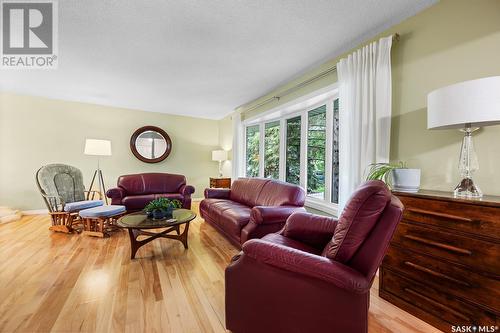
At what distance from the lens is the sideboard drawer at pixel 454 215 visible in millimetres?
1194

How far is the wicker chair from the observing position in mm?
3166

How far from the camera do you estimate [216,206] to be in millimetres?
3260

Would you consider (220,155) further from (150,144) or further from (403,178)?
(403,178)

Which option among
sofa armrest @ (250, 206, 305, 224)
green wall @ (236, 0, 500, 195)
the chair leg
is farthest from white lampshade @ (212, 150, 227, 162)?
green wall @ (236, 0, 500, 195)

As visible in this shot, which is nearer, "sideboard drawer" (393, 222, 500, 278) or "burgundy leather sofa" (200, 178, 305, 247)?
"sideboard drawer" (393, 222, 500, 278)

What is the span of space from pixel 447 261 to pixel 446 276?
3.9 inches

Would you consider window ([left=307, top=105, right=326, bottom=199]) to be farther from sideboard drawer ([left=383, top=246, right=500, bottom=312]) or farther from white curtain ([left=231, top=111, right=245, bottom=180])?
white curtain ([left=231, top=111, right=245, bottom=180])

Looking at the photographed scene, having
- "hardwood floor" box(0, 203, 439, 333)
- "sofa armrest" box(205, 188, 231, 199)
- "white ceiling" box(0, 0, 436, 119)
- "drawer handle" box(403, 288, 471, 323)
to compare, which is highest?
"white ceiling" box(0, 0, 436, 119)

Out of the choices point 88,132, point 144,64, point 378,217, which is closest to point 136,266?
point 378,217

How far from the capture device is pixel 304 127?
11.4 feet

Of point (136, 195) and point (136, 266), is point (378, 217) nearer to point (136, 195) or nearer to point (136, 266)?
point (136, 266)

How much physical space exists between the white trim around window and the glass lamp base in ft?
4.59

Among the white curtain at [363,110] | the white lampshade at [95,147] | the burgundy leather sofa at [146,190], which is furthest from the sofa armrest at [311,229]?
the white lampshade at [95,147]

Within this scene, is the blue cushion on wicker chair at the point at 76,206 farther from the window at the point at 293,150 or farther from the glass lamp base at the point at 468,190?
the glass lamp base at the point at 468,190
